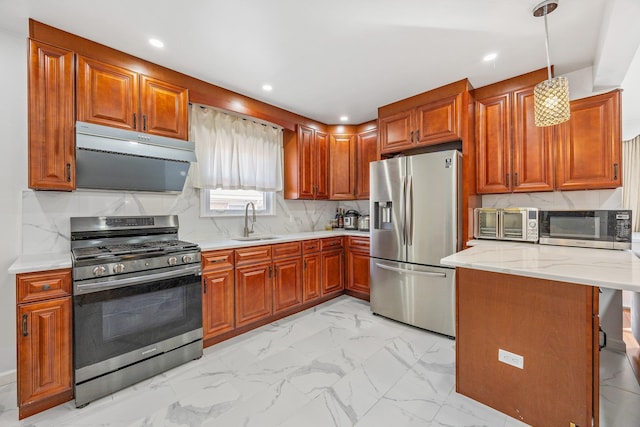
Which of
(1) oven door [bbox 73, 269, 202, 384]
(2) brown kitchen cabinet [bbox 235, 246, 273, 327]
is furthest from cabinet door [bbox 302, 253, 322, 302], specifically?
(1) oven door [bbox 73, 269, 202, 384]

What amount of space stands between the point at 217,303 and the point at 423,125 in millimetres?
2742

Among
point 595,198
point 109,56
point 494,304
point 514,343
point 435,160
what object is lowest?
point 514,343

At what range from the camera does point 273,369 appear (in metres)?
2.16

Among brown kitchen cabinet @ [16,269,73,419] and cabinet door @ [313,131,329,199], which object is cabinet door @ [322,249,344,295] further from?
brown kitchen cabinet @ [16,269,73,419]

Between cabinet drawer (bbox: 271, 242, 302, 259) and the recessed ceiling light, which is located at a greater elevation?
the recessed ceiling light

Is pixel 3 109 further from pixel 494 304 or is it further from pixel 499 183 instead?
pixel 499 183

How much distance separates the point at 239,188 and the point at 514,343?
9.34ft

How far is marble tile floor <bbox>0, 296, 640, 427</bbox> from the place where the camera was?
1.64 meters

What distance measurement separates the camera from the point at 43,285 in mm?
1704

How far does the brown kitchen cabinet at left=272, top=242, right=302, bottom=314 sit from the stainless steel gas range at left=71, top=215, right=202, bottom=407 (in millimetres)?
859

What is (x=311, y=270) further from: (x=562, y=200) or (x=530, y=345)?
(x=562, y=200)

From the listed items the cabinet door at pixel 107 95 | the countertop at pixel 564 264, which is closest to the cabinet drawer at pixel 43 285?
the cabinet door at pixel 107 95

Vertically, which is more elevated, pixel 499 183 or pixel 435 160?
pixel 435 160

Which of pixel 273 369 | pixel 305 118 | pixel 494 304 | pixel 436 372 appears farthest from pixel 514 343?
pixel 305 118
